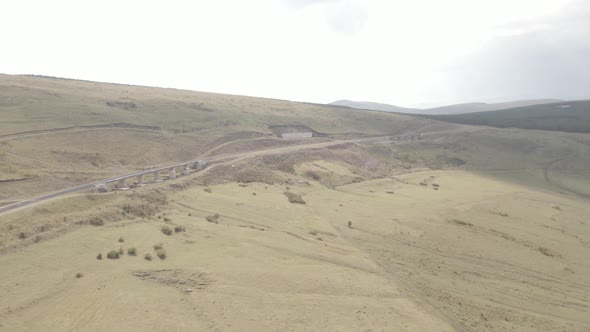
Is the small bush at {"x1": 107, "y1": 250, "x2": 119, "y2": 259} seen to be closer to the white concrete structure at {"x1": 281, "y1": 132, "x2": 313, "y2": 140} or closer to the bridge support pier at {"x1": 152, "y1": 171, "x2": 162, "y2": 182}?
the bridge support pier at {"x1": 152, "y1": 171, "x2": 162, "y2": 182}

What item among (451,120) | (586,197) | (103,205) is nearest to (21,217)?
(103,205)

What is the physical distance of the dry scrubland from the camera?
21.6 m

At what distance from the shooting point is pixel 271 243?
1256 inches

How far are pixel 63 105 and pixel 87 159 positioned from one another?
2394 cm

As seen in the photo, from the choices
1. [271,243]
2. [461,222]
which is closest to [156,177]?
[271,243]

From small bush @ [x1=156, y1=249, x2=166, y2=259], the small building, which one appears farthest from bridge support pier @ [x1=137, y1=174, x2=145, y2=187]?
the small building

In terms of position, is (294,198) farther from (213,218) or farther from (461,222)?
(461,222)

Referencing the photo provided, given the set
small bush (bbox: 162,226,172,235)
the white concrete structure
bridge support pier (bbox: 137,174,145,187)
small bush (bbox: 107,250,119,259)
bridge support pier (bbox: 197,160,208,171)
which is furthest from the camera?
the white concrete structure

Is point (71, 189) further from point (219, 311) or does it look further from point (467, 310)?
point (467, 310)

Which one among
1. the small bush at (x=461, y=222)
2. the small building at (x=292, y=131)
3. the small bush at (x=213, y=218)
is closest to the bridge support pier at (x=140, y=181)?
the small bush at (x=213, y=218)

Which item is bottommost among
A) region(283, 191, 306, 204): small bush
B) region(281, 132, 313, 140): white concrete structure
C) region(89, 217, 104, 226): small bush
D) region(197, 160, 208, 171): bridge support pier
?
region(283, 191, 306, 204): small bush

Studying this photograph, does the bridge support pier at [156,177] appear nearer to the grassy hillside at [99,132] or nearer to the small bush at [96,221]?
the grassy hillside at [99,132]

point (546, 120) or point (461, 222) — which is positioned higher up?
point (546, 120)

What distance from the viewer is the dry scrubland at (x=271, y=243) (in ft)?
70.8
